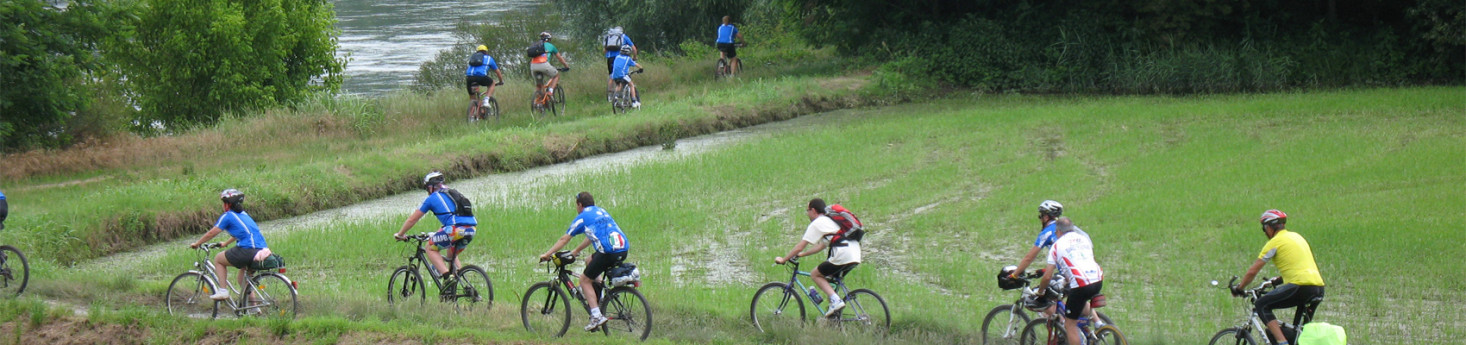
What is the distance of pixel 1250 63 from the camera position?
29.6 metres

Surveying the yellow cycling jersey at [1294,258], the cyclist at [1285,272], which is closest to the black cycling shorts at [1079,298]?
the cyclist at [1285,272]

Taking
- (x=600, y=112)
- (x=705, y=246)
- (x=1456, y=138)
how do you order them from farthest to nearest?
(x=600, y=112), (x=1456, y=138), (x=705, y=246)

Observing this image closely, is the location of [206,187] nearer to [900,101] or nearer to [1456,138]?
[900,101]

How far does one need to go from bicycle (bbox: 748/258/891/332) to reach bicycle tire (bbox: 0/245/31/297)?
8.11m

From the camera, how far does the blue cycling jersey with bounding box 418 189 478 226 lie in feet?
42.5

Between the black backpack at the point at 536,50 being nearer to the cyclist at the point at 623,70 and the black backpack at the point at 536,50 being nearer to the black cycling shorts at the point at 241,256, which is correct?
the cyclist at the point at 623,70

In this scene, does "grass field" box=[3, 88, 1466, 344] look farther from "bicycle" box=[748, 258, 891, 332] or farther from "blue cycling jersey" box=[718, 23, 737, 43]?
"blue cycling jersey" box=[718, 23, 737, 43]

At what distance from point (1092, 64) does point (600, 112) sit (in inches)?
485

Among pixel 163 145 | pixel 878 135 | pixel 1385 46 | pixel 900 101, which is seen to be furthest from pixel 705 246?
pixel 1385 46

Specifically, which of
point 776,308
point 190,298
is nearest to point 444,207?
point 190,298

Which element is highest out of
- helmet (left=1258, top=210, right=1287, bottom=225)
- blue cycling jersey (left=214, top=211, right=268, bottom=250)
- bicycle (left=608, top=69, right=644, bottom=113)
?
helmet (left=1258, top=210, right=1287, bottom=225)

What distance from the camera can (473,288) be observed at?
12.8 m

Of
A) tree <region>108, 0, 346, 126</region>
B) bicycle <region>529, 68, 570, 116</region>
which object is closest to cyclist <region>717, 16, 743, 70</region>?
bicycle <region>529, 68, 570, 116</region>

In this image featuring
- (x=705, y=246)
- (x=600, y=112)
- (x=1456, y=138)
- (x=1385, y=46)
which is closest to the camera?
(x=705, y=246)
